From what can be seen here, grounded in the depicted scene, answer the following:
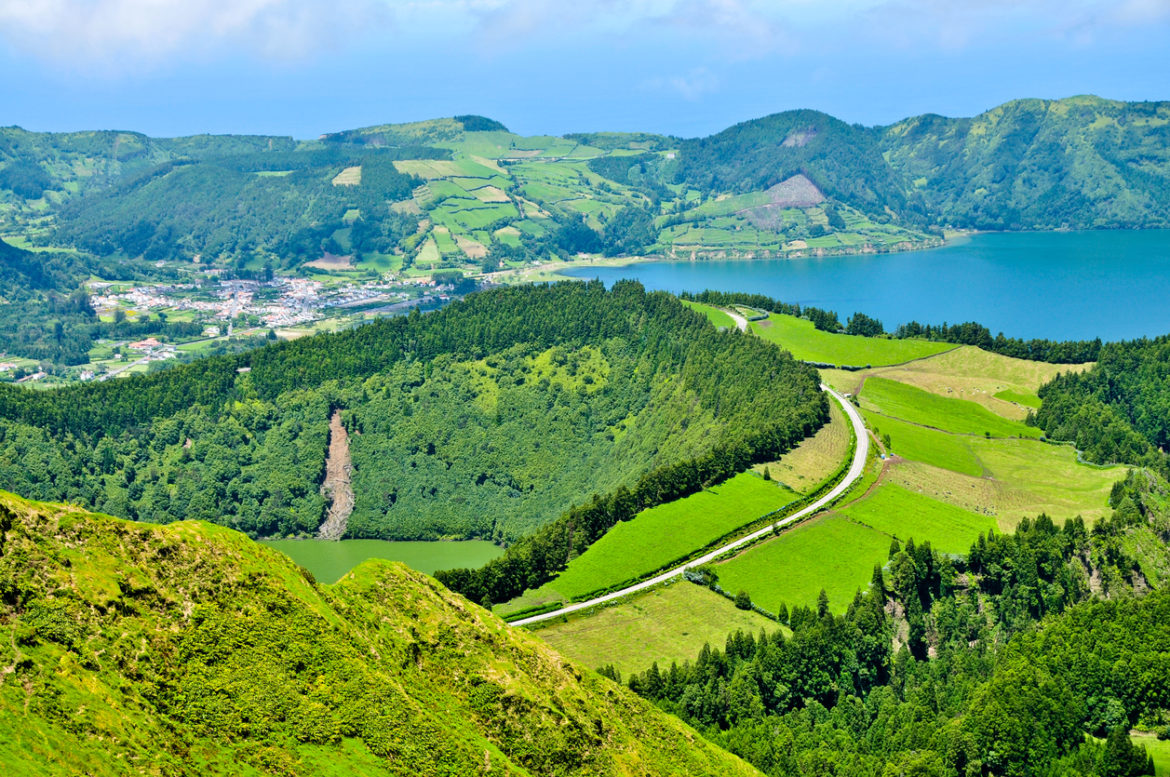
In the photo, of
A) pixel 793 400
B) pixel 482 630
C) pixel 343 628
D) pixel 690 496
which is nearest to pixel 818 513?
pixel 690 496

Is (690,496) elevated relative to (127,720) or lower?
lower

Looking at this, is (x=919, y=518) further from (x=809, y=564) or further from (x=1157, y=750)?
(x=1157, y=750)

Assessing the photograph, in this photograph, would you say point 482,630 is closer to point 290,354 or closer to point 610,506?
point 610,506

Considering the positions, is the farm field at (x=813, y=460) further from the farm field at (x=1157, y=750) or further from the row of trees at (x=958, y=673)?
the farm field at (x=1157, y=750)

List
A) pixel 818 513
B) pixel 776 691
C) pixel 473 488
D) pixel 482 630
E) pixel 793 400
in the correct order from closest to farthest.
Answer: pixel 482 630
pixel 776 691
pixel 818 513
pixel 793 400
pixel 473 488

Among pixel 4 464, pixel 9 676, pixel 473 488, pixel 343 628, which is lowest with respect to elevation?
pixel 473 488

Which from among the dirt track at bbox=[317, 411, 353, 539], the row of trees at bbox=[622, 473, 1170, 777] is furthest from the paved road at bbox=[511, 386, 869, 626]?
the dirt track at bbox=[317, 411, 353, 539]

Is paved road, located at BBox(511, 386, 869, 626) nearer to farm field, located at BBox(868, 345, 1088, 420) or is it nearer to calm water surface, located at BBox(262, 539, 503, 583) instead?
farm field, located at BBox(868, 345, 1088, 420)
